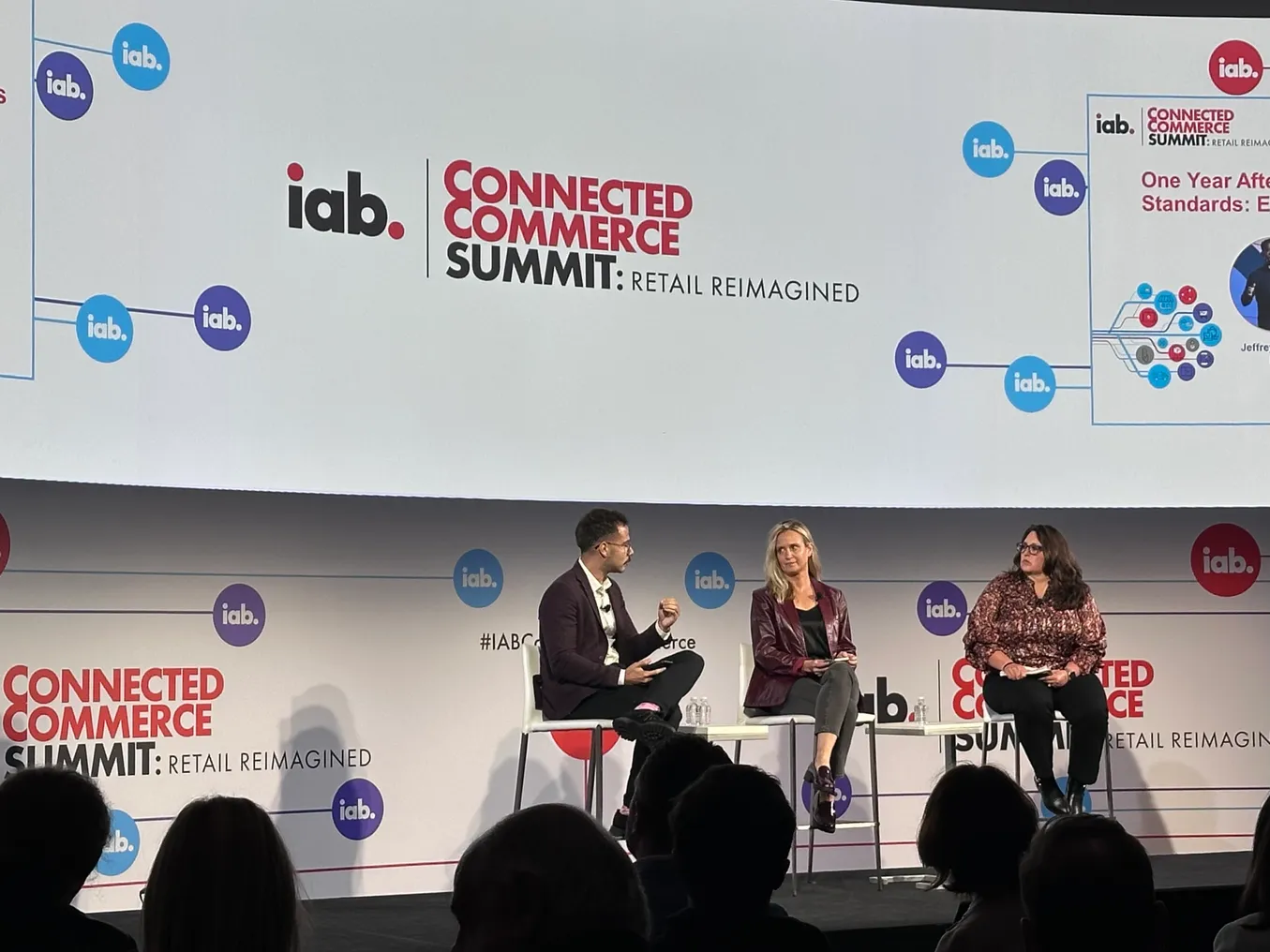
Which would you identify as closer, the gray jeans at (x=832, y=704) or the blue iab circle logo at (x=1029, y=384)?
the gray jeans at (x=832, y=704)

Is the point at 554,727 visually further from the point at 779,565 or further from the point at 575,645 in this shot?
the point at 779,565

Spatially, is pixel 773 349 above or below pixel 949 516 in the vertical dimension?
above

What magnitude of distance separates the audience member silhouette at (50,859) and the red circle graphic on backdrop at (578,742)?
3465mm

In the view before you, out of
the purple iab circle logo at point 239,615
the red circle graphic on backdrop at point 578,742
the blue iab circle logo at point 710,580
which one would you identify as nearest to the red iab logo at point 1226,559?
the blue iab circle logo at point 710,580

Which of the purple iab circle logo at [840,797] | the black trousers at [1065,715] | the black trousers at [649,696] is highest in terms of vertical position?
the black trousers at [649,696]

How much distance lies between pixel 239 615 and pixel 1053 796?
245 centimetres

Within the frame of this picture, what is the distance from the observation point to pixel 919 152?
5172mm

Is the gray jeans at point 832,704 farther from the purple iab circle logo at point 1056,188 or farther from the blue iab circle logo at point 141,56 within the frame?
the blue iab circle logo at point 141,56

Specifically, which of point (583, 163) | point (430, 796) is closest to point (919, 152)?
point (583, 163)

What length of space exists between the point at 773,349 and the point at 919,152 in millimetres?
844

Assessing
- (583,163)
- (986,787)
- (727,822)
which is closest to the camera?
(727,822)

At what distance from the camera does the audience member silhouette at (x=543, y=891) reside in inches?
49.3

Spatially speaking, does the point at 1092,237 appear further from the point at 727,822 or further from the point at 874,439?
the point at 727,822

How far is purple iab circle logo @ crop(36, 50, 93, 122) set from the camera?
12.9ft
